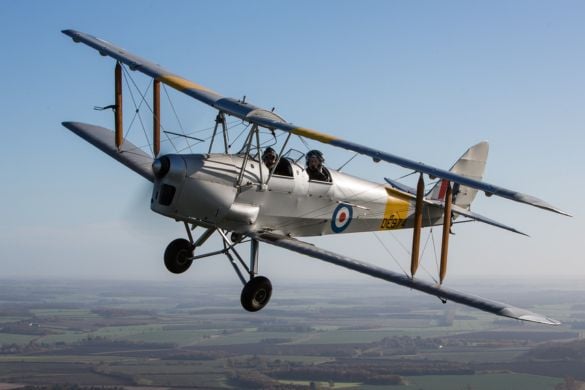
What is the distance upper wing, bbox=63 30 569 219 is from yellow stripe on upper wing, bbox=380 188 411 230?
17.5ft

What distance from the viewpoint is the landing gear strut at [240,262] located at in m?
15.6

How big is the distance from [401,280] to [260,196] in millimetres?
3545

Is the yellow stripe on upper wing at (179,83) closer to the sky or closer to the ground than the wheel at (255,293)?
closer to the sky

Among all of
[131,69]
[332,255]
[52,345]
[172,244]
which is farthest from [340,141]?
[52,345]

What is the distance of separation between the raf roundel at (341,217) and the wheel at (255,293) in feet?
9.59

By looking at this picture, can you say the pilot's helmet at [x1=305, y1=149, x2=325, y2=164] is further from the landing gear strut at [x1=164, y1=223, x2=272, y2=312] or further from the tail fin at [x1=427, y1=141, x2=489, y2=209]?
the tail fin at [x1=427, y1=141, x2=489, y2=209]

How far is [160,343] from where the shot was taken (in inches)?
7421

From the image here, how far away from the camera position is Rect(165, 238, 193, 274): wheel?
Result: 16.7m

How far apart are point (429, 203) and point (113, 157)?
8830 millimetres

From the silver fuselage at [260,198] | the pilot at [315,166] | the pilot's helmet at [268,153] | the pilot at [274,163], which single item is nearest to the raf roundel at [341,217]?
the silver fuselage at [260,198]

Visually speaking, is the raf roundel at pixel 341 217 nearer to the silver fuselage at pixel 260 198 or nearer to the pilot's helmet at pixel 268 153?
→ the silver fuselage at pixel 260 198

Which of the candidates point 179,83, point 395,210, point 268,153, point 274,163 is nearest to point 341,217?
point 395,210

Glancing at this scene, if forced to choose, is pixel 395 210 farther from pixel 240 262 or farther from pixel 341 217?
pixel 240 262

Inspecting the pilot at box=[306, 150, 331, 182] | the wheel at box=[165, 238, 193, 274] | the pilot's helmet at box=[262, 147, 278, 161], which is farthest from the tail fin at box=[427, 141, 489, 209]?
the wheel at box=[165, 238, 193, 274]
